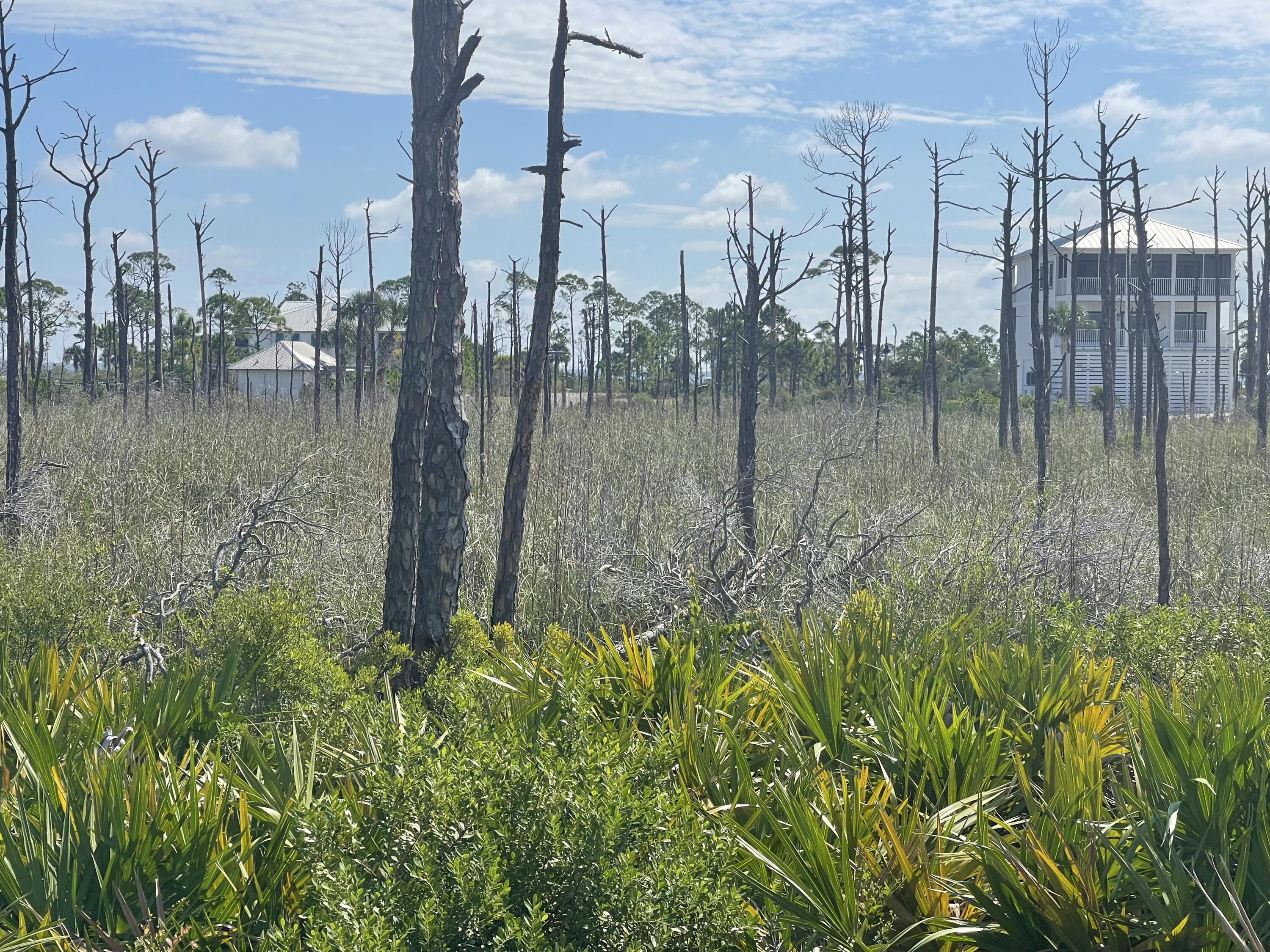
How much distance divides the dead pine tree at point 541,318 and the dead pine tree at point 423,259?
0.44 metres

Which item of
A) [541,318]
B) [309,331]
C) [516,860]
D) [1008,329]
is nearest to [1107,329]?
[1008,329]

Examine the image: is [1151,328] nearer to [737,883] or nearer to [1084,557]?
[1084,557]

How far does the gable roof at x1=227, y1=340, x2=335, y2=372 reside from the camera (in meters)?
58.5

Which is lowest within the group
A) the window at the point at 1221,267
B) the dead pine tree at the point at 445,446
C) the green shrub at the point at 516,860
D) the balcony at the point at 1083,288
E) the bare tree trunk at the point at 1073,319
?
the green shrub at the point at 516,860

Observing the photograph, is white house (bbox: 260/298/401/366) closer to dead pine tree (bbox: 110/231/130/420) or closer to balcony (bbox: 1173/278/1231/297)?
dead pine tree (bbox: 110/231/130/420)

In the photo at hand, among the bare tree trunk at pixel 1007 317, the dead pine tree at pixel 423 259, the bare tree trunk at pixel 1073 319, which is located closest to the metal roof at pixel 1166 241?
the bare tree trunk at pixel 1073 319

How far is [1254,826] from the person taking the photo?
2.78m

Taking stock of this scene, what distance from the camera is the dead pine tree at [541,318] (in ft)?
23.5

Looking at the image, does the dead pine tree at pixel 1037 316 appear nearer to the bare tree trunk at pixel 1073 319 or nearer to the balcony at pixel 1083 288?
the bare tree trunk at pixel 1073 319

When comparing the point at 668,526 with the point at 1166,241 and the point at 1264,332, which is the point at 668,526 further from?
the point at 1166,241

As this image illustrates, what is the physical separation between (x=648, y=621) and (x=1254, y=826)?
5113mm

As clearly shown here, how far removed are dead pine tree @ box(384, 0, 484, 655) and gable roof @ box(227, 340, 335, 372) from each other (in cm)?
5049

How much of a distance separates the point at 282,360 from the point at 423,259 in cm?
6012

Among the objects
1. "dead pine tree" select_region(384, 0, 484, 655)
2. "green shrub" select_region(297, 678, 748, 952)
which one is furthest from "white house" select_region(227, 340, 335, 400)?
"green shrub" select_region(297, 678, 748, 952)
